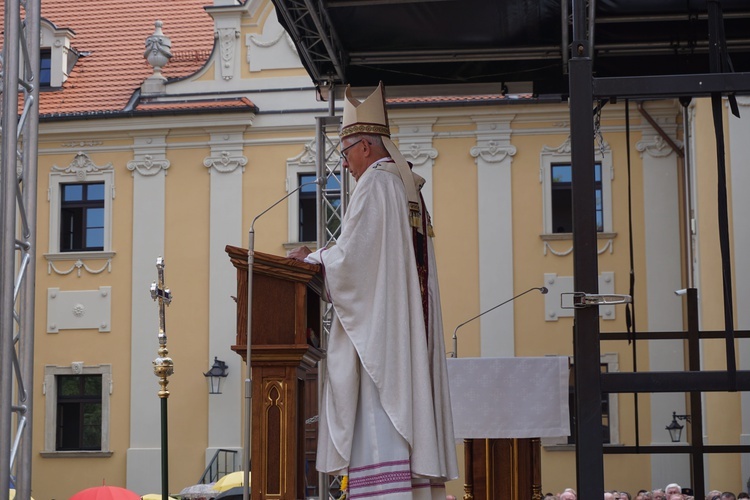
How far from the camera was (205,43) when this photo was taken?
79.3ft

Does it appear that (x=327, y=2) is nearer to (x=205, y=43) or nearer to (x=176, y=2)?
(x=205, y=43)

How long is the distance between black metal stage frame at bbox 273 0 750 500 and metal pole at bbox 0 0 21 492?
2558 millimetres

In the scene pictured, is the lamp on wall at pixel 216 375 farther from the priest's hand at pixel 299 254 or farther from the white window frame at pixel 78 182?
the priest's hand at pixel 299 254

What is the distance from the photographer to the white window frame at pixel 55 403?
21.7 metres

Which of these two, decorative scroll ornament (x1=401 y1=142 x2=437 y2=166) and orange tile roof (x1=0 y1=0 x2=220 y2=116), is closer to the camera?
decorative scroll ornament (x1=401 y1=142 x2=437 y2=166)

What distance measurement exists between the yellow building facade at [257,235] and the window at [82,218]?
104mm

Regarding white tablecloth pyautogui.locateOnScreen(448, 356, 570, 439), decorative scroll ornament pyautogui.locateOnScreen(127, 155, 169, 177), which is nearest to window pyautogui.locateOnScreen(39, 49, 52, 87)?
decorative scroll ornament pyautogui.locateOnScreen(127, 155, 169, 177)

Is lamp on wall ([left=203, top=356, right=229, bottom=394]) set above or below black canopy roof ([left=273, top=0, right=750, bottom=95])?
below

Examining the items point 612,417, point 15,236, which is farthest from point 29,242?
point 612,417

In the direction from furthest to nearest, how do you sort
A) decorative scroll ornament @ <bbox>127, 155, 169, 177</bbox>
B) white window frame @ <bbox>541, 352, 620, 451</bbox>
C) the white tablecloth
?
1. decorative scroll ornament @ <bbox>127, 155, 169, 177</bbox>
2. white window frame @ <bbox>541, 352, 620, 451</bbox>
3. the white tablecloth

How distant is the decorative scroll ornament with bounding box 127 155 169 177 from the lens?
72.5 ft

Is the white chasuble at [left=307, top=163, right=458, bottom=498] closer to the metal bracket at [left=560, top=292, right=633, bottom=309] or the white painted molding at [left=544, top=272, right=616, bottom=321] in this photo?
the metal bracket at [left=560, top=292, right=633, bottom=309]

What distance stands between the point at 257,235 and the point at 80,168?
12.1 ft

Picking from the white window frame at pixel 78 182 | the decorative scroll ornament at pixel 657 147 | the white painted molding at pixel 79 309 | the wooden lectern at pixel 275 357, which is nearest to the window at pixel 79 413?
the white painted molding at pixel 79 309
